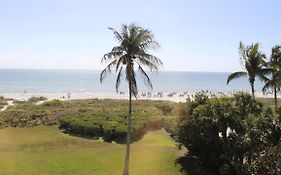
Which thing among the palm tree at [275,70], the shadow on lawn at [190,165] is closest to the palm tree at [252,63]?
the palm tree at [275,70]

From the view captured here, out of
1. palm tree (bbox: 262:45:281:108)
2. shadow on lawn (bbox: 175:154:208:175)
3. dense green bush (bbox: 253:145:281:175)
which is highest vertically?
palm tree (bbox: 262:45:281:108)

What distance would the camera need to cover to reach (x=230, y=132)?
2762 cm

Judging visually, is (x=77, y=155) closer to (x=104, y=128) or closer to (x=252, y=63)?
(x=104, y=128)

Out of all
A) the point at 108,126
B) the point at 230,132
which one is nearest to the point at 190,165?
the point at 230,132

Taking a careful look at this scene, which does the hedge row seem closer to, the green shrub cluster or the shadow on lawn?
the green shrub cluster

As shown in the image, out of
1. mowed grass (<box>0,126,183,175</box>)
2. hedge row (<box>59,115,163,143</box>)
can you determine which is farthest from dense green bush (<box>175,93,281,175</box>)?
hedge row (<box>59,115,163,143</box>)

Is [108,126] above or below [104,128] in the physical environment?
above

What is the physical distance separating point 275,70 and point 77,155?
1896cm

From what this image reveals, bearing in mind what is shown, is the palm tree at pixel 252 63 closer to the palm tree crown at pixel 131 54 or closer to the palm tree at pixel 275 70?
the palm tree at pixel 275 70

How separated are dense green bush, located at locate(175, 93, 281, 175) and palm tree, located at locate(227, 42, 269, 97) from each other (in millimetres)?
5692

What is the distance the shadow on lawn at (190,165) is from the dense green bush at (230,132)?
1.88ft

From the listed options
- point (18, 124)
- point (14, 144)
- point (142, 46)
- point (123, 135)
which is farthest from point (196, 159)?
point (18, 124)

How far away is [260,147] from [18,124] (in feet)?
93.0

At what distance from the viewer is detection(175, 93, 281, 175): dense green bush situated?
25406 millimetres
